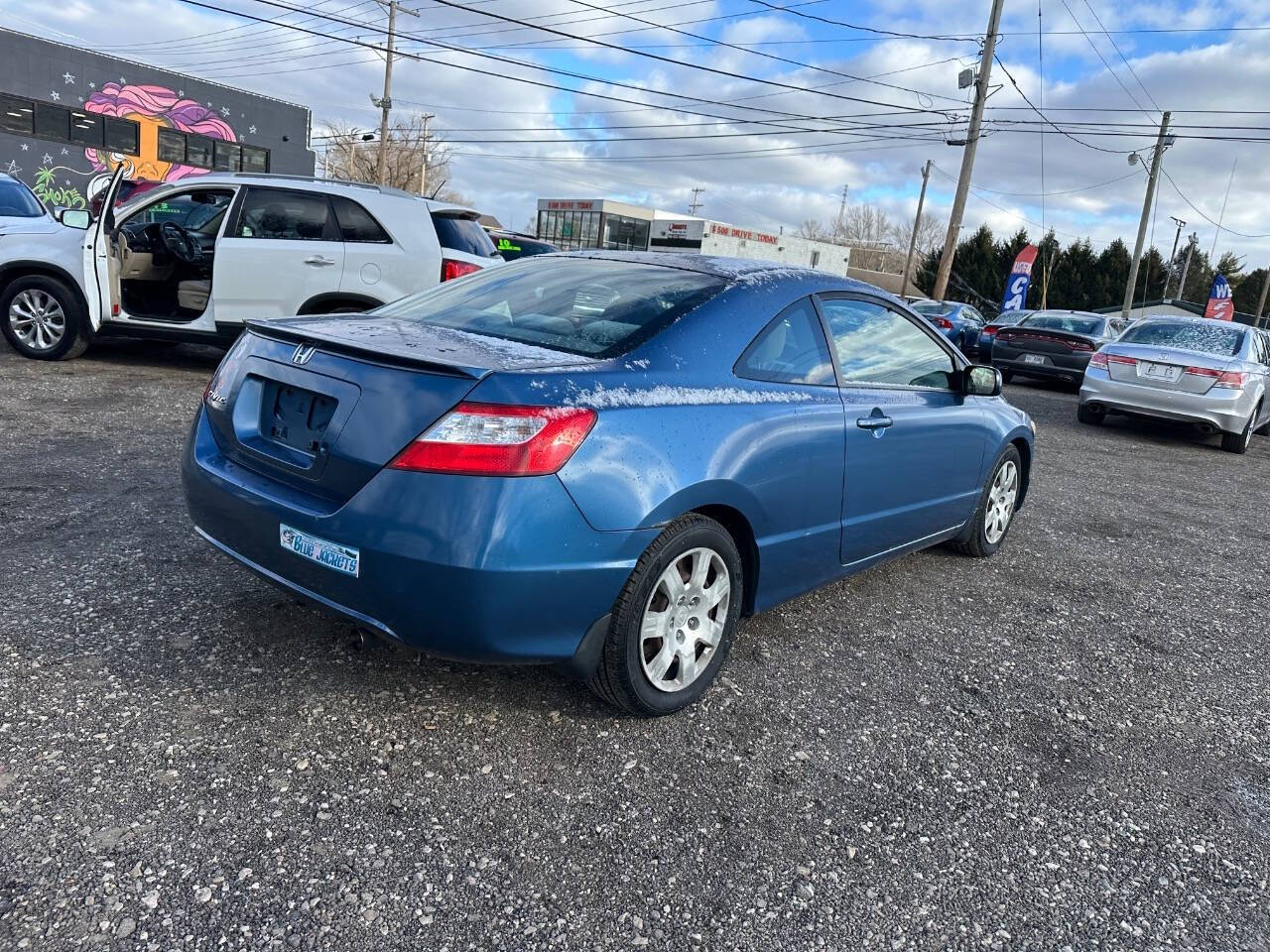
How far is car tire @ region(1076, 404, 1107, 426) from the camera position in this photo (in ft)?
38.8

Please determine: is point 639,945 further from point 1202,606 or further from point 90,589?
point 1202,606

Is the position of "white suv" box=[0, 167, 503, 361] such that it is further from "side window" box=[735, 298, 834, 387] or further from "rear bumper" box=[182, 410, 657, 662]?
"rear bumper" box=[182, 410, 657, 662]

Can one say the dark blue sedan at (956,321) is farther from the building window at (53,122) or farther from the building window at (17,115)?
the building window at (17,115)

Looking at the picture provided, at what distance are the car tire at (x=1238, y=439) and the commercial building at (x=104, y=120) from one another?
71.7ft

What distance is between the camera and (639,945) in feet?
6.89

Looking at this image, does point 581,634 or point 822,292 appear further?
point 822,292

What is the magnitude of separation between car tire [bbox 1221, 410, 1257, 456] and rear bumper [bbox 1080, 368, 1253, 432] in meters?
0.16

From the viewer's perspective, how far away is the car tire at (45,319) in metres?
8.38

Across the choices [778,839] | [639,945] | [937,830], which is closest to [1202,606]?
[937,830]

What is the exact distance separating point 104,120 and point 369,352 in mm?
27606

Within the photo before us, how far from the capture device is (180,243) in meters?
8.85

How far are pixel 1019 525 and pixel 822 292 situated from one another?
131 inches

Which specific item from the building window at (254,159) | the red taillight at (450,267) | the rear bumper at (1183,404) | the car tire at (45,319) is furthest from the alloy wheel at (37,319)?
the building window at (254,159)

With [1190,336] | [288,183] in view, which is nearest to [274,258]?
[288,183]
